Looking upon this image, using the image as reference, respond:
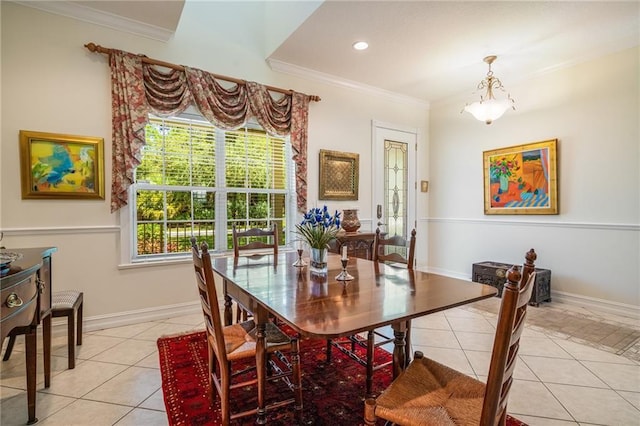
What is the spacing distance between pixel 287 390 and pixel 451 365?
122cm

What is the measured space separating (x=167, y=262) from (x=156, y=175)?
913 millimetres

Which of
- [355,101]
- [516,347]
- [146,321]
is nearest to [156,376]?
[146,321]

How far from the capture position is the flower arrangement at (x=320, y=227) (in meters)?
1.94

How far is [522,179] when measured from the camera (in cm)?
422

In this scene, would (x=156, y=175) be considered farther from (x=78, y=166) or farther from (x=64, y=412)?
(x=64, y=412)

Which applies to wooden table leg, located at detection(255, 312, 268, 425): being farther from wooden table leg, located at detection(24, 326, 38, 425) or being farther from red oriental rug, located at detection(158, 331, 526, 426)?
wooden table leg, located at detection(24, 326, 38, 425)

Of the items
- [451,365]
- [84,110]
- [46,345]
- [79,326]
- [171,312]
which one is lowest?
[451,365]

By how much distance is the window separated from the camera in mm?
3303

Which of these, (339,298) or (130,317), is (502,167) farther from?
(130,317)

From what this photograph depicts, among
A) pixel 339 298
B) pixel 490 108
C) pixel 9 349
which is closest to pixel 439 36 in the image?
pixel 490 108

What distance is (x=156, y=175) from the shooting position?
3.33 m

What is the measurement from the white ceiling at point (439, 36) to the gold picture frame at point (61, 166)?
47.9 inches

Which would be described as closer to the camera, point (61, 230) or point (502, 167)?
point (61, 230)

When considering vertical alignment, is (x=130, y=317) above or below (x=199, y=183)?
below
